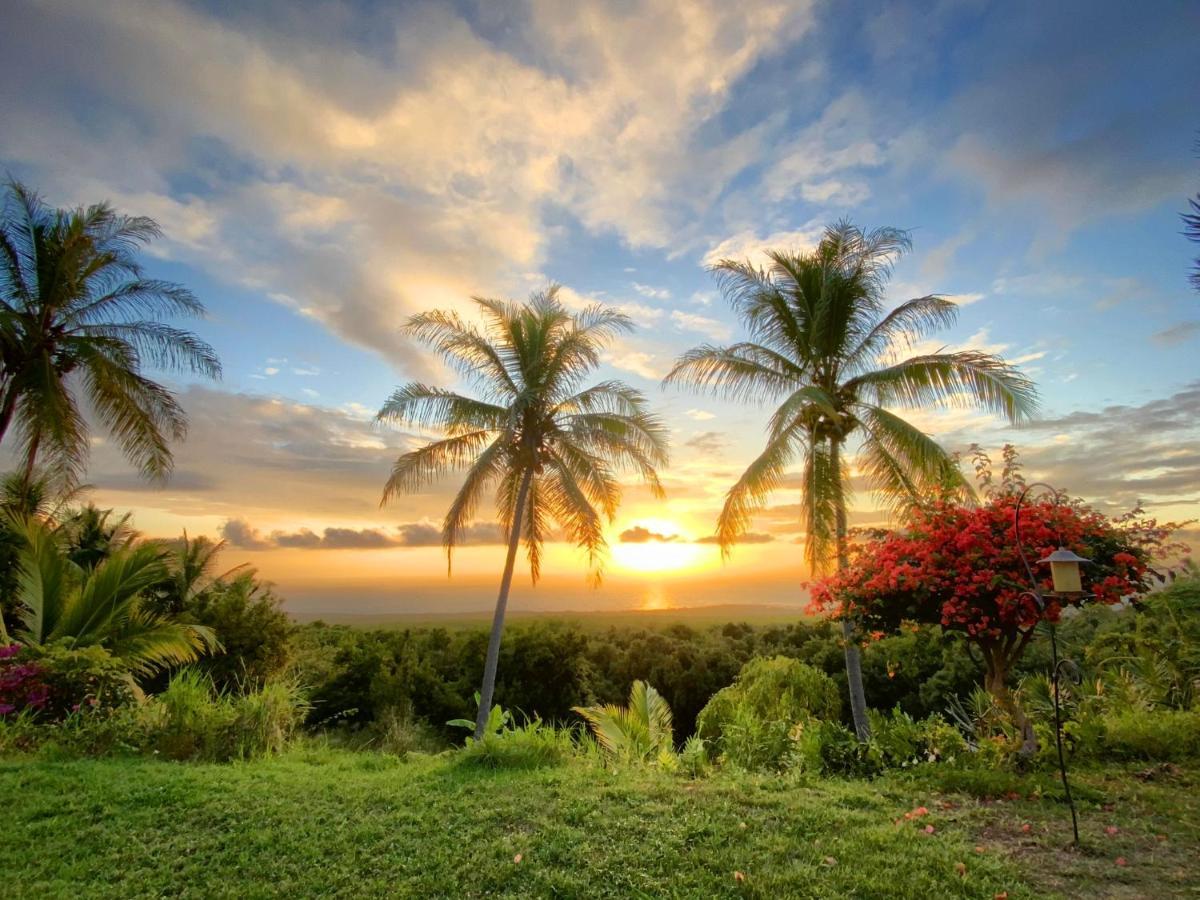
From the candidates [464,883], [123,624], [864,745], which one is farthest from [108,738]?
[864,745]

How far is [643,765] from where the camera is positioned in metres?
6.89

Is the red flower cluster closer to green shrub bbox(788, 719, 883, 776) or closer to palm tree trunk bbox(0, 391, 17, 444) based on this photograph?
green shrub bbox(788, 719, 883, 776)

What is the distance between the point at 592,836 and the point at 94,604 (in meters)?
9.39

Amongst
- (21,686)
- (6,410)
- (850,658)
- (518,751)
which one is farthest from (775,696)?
(6,410)

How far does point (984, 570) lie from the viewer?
244 inches

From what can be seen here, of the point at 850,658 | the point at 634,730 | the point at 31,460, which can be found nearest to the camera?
the point at 634,730

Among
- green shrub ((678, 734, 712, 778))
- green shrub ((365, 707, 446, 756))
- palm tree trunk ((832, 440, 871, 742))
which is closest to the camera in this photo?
green shrub ((678, 734, 712, 778))

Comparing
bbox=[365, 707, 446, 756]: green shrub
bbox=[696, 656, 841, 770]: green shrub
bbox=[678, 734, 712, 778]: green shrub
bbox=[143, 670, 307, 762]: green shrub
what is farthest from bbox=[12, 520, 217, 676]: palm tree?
bbox=[696, 656, 841, 770]: green shrub

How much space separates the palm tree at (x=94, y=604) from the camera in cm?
968

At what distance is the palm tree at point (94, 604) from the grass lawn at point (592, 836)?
3804 mm

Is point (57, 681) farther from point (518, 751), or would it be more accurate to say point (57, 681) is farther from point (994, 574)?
point (994, 574)

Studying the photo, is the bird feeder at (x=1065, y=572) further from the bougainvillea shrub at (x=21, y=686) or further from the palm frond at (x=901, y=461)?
the bougainvillea shrub at (x=21, y=686)

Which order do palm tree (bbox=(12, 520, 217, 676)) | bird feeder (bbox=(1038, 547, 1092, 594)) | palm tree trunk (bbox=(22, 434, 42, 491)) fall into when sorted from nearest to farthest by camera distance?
bird feeder (bbox=(1038, 547, 1092, 594)) < palm tree (bbox=(12, 520, 217, 676)) < palm tree trunk (bbox=(22, 434, 42, 491))

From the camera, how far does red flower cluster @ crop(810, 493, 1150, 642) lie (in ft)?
20.0
